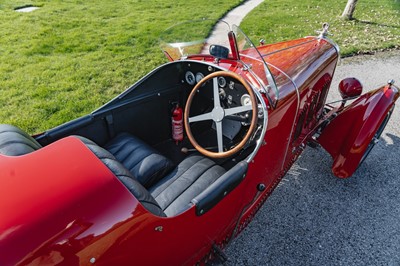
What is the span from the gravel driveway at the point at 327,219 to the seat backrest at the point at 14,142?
1.87 meters

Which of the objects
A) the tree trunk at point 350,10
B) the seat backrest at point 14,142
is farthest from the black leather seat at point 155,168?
the tree trunk at point 350,10

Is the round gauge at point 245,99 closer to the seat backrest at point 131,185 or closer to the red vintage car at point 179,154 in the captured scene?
the red vintage car at point 179,154

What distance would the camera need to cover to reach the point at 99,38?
23.0 feet

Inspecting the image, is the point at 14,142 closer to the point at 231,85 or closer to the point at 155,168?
the point at 155,168

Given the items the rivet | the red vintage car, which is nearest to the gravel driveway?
the red vintage car

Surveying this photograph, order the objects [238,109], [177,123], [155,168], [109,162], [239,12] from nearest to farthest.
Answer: [109,162] < [238,109] < [155,168] < [177,123] < [239,12]

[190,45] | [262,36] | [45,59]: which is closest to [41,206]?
[190,45]

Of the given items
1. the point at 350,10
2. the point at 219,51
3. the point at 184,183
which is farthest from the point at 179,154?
the point at 350,10

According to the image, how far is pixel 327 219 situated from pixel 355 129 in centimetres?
100

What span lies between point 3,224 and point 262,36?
705 cm

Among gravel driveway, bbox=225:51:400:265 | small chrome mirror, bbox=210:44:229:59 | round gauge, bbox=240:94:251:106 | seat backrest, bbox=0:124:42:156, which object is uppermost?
small chrome mirror, bbox=210:44:229:59

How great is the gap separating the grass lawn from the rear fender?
3.41 metres

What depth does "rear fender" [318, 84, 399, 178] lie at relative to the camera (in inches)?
124

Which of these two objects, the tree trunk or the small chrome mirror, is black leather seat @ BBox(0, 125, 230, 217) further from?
the tree trunk
